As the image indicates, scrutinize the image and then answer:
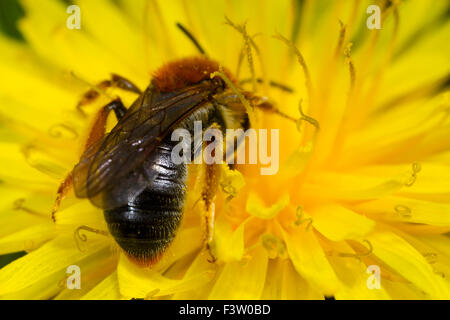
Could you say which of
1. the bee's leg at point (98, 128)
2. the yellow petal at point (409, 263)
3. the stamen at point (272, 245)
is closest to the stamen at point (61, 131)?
the bee's leg at point (98, 128)

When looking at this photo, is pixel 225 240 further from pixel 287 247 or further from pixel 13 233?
pixel 13 233

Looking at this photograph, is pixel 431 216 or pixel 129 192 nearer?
pixel 129 192

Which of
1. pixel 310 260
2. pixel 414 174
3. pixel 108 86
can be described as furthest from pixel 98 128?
pixel 414 174

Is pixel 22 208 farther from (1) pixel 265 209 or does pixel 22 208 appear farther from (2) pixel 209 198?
(1) pixel 265 209

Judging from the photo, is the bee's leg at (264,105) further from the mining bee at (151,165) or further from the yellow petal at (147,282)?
the yellow petal at (147,282)

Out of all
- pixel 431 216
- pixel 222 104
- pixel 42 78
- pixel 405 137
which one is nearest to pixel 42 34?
pixel 42 78
